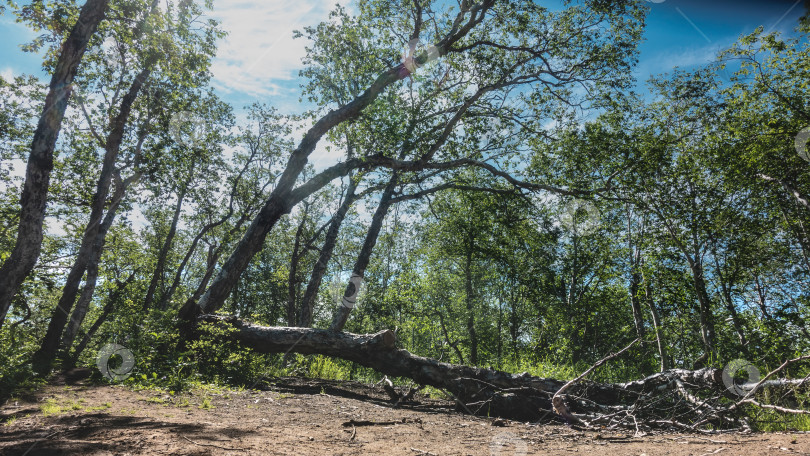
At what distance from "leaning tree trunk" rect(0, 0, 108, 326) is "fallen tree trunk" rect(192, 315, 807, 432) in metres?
3.76

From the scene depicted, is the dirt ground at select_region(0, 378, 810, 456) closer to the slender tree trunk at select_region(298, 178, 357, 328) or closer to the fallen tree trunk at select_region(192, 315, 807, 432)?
the fallen tree trunk at select_region(192, 315, 807, 432)

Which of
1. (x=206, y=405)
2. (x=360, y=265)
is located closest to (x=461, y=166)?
(x=360, y=265)

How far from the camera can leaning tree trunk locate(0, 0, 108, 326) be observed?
4.47m

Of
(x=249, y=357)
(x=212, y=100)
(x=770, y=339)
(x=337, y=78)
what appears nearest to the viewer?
(x=249, y=357)

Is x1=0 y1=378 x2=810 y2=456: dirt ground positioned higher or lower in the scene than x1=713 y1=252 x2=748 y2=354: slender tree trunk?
lower

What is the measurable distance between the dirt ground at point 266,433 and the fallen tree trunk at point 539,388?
78cm

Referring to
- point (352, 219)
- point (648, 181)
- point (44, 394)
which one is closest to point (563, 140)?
point (648, 181)

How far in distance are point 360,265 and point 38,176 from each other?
29.8 ft

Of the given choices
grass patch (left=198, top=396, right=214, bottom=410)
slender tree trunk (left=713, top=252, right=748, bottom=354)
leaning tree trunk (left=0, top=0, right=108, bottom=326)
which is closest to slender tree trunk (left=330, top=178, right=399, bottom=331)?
grass patch (left=198, top=396, right=214, bottom=410)

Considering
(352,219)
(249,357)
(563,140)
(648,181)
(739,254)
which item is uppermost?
(352,219)

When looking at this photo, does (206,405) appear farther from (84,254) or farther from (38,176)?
(84,254)

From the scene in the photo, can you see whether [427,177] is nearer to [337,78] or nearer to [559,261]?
[337,78]

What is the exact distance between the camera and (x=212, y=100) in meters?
18.0

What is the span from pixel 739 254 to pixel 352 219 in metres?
25.6
